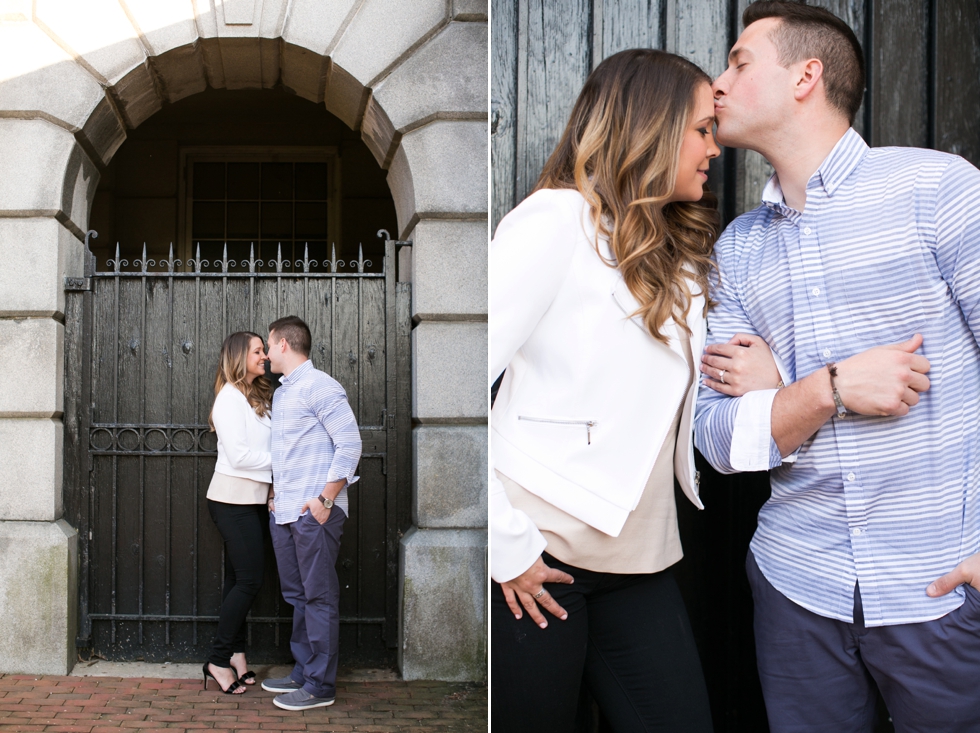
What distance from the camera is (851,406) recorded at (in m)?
1.31

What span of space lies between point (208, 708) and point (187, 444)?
4.29 ft

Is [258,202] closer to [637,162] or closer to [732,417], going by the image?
[637,162]

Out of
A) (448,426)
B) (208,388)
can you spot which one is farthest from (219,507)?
(448,426)

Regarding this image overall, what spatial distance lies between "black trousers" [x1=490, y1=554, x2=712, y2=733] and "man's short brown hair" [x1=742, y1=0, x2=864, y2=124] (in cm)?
110

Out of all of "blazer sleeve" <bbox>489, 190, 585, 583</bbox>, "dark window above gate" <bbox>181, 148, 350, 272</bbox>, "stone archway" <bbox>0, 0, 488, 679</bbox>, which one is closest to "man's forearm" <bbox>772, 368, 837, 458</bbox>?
"blazer sleeve" <bbox>489, 190, 585, 583</bbox>

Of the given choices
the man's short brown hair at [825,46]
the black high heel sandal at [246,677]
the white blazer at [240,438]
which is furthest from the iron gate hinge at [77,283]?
the man's short brown hair at [825,46]

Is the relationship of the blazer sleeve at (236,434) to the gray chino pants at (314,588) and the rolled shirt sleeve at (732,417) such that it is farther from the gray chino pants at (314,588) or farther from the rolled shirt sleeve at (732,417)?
the rolled shirt sleeve at (732,417)

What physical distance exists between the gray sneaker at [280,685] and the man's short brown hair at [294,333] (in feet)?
5.27

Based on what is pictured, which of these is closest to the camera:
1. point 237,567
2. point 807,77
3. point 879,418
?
point 879,418

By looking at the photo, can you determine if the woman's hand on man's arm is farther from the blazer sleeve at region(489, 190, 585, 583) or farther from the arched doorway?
the arched doorway

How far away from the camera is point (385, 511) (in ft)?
12.7

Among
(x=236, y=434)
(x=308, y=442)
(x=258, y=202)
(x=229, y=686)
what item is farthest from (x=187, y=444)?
(x=258, y=202)

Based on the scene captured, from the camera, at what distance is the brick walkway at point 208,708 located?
3.08m

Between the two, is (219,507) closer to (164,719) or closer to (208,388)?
(208,388)
